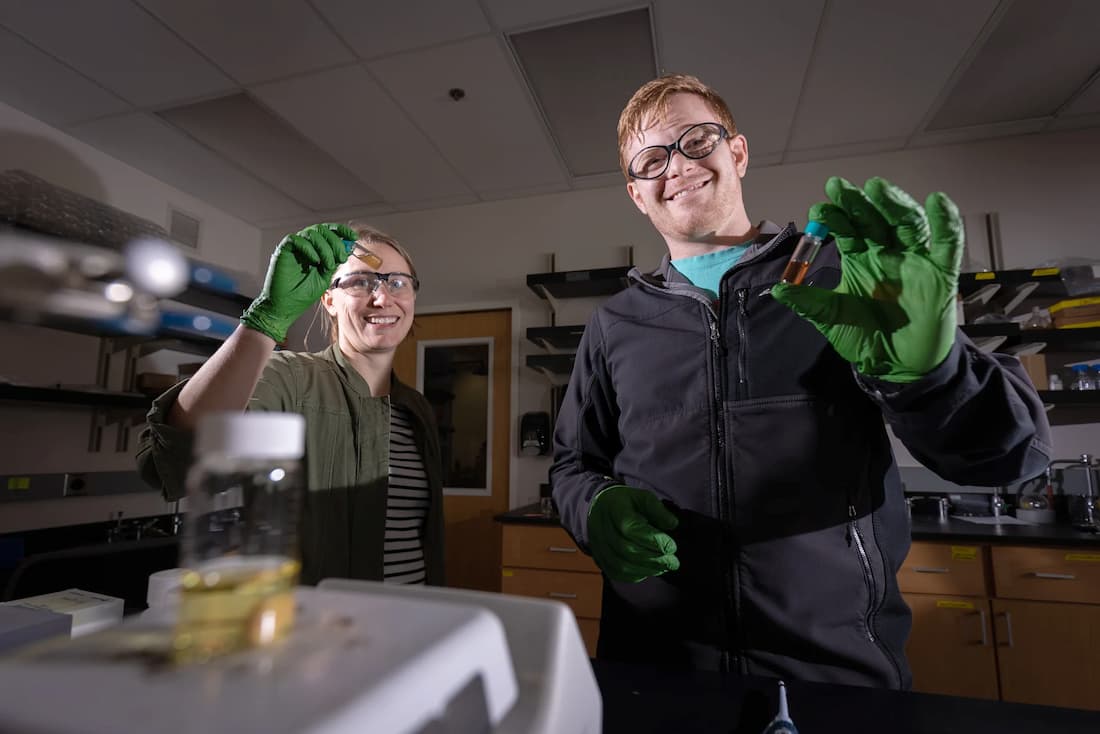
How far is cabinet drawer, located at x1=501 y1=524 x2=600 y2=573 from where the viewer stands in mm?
2486

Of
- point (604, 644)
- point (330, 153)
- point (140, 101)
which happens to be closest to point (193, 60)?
point (140, 101)

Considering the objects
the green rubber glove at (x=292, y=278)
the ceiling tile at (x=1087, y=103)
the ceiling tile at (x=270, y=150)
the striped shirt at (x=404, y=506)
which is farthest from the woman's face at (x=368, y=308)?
the ceiling tile at (x=1087, y=103)

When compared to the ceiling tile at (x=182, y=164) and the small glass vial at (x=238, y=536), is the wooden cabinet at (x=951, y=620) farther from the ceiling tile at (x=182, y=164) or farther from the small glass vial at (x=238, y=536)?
the ceiling tile at (x=182, y=164)

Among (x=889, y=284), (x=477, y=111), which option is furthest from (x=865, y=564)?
(x=477, y=111)

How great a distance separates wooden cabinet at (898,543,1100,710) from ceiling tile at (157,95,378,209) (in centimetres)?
339

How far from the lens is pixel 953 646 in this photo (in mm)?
2064

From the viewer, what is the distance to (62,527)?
265cm

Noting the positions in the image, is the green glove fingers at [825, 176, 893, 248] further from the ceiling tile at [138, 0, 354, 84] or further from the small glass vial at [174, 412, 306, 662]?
the ceiling tile at [138, 0, 354, 84]

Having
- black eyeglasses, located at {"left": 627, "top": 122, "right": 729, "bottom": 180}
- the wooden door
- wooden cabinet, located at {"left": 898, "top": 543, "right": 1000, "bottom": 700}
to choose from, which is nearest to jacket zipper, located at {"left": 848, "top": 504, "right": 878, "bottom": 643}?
black eyeglasses, located at {"left": 627, "top": 122, "right": 729, "bottom": 180}

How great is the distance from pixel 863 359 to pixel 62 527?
11.3ft

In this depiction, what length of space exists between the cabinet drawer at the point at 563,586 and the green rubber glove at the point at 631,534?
1.62m

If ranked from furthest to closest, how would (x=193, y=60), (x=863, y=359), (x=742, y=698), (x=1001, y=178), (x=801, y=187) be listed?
1. (x=801, y=187)
2. (x=1001, y=178)
3. (x=193, y=60)
4. (x=863, y=359)
5. (x=742, y=698)

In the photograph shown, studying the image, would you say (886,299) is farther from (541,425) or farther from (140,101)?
(140,101)

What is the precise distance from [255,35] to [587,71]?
1.32 metres
